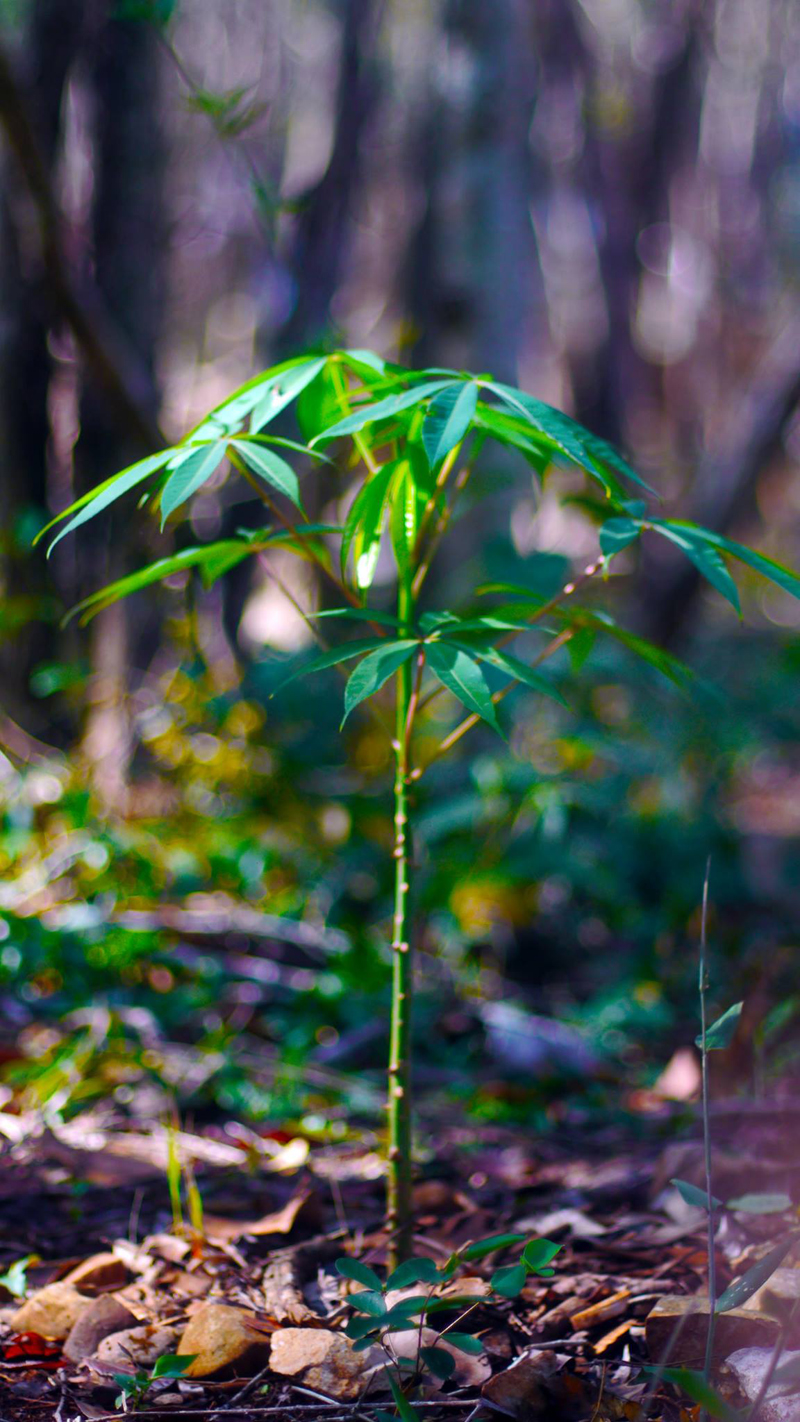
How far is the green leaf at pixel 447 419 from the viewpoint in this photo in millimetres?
866

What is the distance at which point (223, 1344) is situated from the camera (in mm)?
1021

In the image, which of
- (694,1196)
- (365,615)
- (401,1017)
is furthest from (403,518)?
(694,1196)

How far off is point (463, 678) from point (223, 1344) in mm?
755

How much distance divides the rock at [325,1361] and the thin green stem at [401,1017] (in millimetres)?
129

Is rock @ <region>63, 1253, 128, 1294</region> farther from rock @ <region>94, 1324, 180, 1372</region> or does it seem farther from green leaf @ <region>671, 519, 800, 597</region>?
green leaf @ <region>671, 519, 800, 597</region>

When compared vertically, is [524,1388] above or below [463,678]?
below

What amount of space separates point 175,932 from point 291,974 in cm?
28

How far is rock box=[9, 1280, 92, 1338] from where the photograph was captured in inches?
43.6

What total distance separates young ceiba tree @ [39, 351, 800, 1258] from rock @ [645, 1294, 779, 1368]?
297 mm

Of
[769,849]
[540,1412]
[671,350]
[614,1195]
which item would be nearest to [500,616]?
[540,1412]

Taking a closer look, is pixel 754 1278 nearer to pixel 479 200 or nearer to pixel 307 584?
pixel 479 200

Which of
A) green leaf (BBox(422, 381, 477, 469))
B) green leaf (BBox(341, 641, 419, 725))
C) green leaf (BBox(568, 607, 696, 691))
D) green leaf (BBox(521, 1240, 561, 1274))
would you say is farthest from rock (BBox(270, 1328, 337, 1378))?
green leaf (BBox(422, 381, 477, 469))

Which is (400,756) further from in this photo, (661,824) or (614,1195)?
(661,824)

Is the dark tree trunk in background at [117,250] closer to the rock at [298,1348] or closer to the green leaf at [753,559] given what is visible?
the rock at [298,1348]
